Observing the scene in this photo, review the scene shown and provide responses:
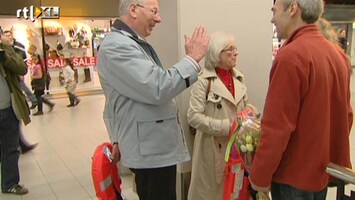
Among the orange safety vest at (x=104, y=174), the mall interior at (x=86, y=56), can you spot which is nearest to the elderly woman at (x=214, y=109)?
the mall interior at (x=86, y=56)

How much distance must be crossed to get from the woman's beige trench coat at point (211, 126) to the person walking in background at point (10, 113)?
2005mm

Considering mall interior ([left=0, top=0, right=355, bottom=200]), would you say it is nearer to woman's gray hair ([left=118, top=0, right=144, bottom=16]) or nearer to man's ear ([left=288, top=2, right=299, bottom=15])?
woman's gray hair ([left=118, top=0, right=144, bottom=16])

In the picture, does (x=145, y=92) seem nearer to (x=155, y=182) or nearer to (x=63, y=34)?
(x=155, y=182)

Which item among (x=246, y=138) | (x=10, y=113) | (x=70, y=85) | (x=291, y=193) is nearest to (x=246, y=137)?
(x=246, y=138)

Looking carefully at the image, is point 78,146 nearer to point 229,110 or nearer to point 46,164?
point 46,164

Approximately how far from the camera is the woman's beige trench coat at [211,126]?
2350mm

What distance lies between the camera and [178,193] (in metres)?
2.88

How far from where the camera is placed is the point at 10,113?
11.2ft

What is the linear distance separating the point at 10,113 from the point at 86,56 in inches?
322

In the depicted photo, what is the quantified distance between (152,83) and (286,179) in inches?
28.7


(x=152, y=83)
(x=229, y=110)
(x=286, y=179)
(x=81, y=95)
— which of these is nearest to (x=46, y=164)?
(x=229, y=110)

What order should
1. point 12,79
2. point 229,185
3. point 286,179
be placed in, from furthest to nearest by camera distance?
point 12,79
point 229,185
point 286,179

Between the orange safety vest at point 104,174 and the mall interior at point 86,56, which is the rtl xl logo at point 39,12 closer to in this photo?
the mall interior at point 86,56

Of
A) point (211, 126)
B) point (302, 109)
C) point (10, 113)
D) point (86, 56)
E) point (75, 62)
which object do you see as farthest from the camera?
point (86, 56)
